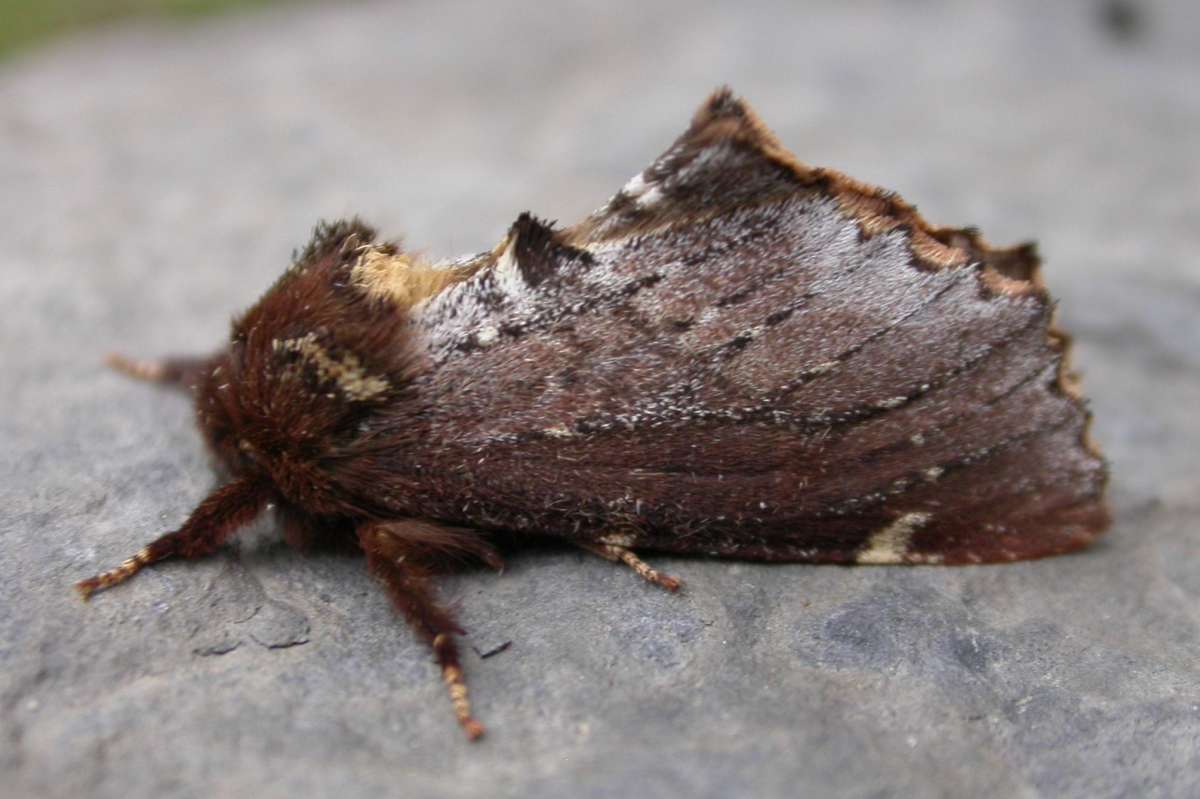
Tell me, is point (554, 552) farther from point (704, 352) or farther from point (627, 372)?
point (704, 352)

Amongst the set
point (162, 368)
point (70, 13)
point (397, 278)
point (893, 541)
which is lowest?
point (893, 541)

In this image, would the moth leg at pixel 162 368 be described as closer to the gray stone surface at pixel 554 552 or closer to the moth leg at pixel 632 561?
the gray stone surface at pixel 554 552

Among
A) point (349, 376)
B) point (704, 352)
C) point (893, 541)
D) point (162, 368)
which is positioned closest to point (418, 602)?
point (349, 376)

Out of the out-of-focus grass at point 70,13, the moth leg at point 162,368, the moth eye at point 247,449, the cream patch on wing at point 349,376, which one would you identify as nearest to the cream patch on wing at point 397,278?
the cream patch on wing at point 349,376

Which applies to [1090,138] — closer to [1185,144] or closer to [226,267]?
[1185,144]

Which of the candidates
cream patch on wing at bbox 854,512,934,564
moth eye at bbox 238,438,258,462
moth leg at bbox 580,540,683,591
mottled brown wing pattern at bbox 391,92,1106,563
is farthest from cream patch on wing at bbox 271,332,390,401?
cream patch on wing at bbox 854,512,934,564

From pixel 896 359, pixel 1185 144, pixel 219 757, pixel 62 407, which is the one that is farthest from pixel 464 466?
pixel 1185 144

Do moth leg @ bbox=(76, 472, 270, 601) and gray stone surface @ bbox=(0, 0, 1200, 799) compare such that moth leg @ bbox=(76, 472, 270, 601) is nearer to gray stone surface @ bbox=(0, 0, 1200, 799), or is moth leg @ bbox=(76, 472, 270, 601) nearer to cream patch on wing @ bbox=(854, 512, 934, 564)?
gray stone surface @ bbox=(0, 0, 1200, 799)
